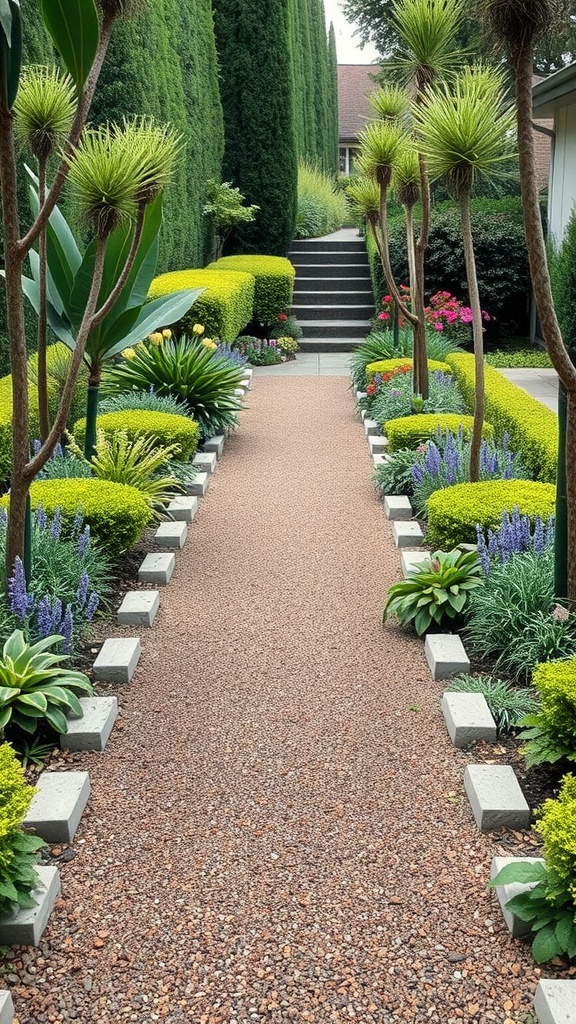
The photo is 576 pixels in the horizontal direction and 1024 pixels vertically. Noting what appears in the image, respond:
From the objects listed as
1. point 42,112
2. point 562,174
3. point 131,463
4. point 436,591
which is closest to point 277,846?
point 436,591

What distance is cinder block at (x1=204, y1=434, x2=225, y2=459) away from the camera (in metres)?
8.02

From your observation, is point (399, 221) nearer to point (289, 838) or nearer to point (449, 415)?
point (449, 415)

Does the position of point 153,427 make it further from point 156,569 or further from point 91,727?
point 91,727

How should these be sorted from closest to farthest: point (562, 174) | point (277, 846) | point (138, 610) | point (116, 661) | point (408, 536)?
point (277, 846) < point (116, 661) < point (138, 610) < point (408, 536) < point (562, 174)

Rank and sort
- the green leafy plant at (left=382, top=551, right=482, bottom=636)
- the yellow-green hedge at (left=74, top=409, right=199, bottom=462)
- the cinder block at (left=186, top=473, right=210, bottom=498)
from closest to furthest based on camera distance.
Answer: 1. the green leafy plant at (left=382, top=551, right=482, bottom=636)
2. the yellow-green hedge at (left=74, top=409, right=199, bottom=462)
3. the cinder block at (left=186, top=473, right=210, bottom=498)

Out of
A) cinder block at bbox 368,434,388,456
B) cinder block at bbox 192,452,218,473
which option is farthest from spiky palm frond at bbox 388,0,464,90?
cinder block at bbox 192,452,218,473

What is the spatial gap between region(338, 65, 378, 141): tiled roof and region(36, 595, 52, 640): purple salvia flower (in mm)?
35395

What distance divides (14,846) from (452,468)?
12.9ft

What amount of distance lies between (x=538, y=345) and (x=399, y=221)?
136 inches

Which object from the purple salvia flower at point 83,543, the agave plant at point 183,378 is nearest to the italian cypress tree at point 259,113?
the agave plant at point 183,378

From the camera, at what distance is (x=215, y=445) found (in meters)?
8.08

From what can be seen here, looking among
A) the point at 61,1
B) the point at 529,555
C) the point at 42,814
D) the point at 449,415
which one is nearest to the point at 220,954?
the point at 42,814

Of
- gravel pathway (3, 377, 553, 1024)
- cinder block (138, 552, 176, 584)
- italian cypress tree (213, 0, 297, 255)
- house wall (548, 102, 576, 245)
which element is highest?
italian cypress tree (213, 0, 297, 255)

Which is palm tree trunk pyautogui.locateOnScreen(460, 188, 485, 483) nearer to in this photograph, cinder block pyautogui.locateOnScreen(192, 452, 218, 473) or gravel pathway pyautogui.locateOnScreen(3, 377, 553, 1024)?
gravel pathway pyautogui.locateOnScreen(3, 377, 553, 1024)
